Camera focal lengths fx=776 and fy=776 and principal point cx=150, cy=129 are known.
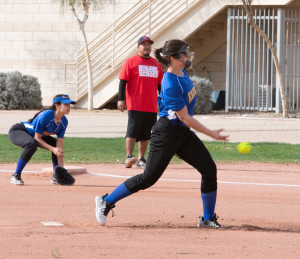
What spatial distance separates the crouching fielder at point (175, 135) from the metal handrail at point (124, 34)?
18603mm

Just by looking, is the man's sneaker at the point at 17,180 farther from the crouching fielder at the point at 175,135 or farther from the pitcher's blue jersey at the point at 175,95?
the pitcher's blue jersey at the point at 175,95

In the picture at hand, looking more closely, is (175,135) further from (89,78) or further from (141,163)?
(89,78)

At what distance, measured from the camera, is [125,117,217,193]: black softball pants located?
776 centimetres

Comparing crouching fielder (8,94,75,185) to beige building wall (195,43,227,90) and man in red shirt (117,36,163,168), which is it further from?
beige building wall (195,43,227,90)

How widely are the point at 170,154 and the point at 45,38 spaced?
23.1m

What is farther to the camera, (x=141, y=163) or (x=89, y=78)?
(x=89, y=78)

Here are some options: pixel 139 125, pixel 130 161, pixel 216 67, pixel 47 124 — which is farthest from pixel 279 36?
pixel 47 124

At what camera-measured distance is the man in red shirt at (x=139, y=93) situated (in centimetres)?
1295

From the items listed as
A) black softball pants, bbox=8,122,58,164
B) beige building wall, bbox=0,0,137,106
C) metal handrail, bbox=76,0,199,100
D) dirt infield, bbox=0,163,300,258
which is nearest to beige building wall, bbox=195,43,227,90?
metal handrail, bbox=76,0,199,100

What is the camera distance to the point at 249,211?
362 inches

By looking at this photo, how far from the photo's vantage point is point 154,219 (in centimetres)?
848

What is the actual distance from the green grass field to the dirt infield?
202 centimetres

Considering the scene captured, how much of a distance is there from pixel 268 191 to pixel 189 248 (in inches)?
170

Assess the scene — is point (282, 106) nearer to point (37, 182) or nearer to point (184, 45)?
point (37, 182)
